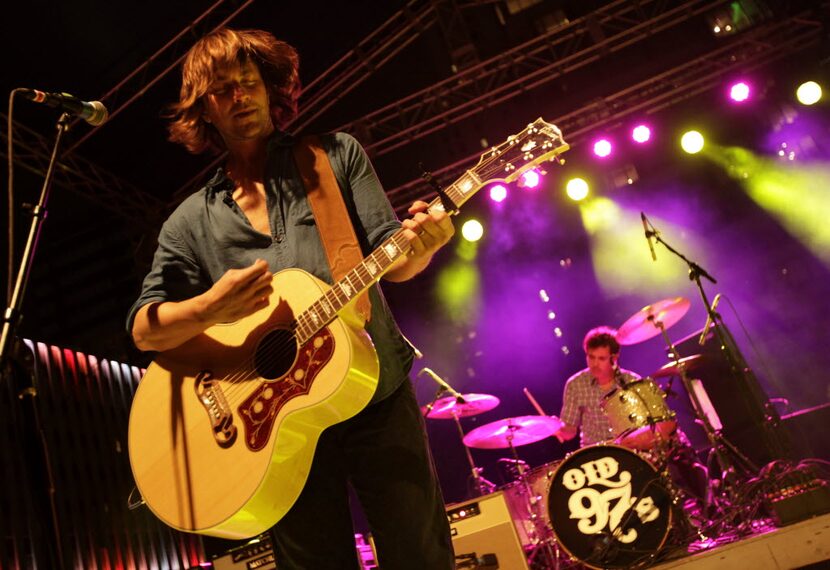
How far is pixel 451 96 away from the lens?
32.8 feet

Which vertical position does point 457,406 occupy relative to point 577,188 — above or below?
below

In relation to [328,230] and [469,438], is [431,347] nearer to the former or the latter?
[469,438]

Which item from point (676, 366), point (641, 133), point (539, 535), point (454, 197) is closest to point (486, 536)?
point (539, 535)

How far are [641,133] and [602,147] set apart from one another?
62 centimetres

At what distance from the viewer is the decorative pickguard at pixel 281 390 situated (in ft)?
7.05

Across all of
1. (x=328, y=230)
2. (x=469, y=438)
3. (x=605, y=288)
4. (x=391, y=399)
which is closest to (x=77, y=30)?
(x=469, y=438)

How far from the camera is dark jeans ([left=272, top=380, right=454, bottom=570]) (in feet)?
6.63

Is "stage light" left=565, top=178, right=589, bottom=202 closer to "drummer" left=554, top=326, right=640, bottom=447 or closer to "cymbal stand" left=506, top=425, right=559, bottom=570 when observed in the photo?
"drummer" left=554, top=326, right=640, bottom=447

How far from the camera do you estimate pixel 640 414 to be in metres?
6.56

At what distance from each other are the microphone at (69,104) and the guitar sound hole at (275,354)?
1361 millimetres

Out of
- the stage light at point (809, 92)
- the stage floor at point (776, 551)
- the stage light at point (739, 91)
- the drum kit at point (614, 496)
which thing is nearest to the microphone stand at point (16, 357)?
the drum kit at point (614, 496)

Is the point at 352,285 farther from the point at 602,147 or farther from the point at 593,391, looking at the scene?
the point at 602,147

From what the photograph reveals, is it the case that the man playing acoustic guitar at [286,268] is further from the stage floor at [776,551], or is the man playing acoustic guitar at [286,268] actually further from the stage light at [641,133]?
the stage light at [641,133]

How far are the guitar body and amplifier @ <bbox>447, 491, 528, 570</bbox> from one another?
140 inches
